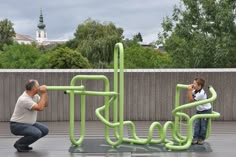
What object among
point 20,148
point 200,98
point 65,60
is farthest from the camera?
point 65,60

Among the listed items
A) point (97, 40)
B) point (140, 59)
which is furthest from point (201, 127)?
point (97, 40)

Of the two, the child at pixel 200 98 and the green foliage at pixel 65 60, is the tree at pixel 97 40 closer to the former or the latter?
the green foliage at pixel 65 60

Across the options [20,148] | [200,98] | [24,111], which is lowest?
[20,148]

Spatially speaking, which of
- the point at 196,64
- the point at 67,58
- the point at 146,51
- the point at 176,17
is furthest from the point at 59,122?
the point at 146,51

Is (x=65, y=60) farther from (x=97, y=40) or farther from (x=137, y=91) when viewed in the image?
(x=97, y=40)

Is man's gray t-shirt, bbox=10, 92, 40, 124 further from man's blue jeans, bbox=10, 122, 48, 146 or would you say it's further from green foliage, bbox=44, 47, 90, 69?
green foliage, bbox=44, 47, 90, 69

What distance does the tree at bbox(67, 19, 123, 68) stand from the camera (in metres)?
48.2

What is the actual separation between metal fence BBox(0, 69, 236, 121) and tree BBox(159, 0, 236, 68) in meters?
9.68

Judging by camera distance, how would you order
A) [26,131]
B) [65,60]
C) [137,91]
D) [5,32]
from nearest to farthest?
[26,131] < [137,91] < [65,60] < [5,32]

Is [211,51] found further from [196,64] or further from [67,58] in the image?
[67,58]

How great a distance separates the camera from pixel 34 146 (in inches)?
408

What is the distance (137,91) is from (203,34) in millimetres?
12010

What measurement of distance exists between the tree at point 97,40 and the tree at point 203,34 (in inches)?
697

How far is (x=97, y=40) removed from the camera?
50750mm
